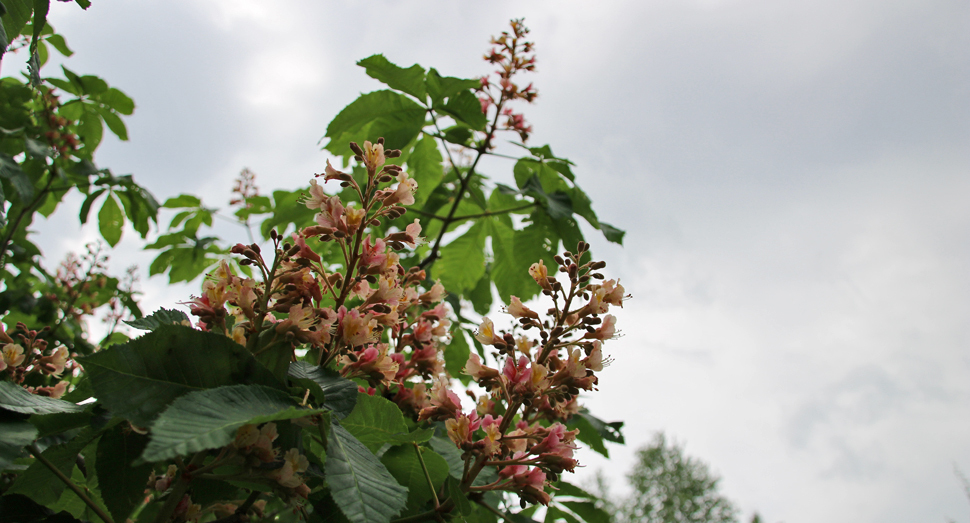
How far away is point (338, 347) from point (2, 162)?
1.59 metres

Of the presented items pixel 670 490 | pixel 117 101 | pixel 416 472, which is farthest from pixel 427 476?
pixel 670 490

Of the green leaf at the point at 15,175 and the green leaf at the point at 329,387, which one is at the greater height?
the green leaf at the point at 15,175

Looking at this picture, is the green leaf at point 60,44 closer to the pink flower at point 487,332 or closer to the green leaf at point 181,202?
the green leaf at point 181,202

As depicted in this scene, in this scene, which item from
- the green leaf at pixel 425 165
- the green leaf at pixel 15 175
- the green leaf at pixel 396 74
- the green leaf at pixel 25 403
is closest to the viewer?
the green leaf at pixel 25 403

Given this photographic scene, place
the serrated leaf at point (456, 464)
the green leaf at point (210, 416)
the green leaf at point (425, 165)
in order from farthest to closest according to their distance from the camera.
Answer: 1. the green leaf at point (425, 165)
2. the serrated leaf at point (456, 464)
3. the green leaf at point (210, 416)

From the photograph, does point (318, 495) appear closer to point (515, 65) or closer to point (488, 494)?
point (488, 494)

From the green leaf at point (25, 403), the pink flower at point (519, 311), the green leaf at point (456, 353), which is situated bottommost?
the green leaf at point (25, 403)

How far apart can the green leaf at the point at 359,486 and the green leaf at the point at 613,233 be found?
1671 mm

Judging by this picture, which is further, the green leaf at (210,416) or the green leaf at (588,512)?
the green leaf at (588,512)

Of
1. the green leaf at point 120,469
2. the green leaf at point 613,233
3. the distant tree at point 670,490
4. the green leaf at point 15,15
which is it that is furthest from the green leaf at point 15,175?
the distant tree at point 670,490

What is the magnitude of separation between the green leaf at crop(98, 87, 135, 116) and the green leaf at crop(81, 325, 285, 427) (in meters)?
3.00

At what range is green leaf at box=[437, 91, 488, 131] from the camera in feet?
8.09

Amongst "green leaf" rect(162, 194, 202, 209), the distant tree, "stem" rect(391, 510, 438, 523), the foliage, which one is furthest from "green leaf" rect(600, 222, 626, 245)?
the distant tree

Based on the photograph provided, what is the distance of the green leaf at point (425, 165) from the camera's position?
282 centimetres
